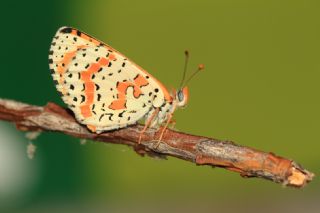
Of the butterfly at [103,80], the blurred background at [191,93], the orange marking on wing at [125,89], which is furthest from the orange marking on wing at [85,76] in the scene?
the blurred background at [191,93]

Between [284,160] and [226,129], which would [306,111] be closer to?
[226,129]

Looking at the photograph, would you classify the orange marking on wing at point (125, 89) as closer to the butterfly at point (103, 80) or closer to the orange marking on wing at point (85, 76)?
the butterfly at point (103, 80)

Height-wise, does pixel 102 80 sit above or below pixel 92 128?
above

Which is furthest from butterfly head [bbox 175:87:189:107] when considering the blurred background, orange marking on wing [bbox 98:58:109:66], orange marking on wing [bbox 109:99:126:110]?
the blurred background

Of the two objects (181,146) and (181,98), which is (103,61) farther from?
(181,146)

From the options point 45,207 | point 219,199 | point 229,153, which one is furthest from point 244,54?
point 229,153

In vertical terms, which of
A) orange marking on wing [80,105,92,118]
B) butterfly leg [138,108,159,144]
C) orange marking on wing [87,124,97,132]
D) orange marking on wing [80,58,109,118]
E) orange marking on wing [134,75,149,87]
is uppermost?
orange marking on wing [134,75,149,87]

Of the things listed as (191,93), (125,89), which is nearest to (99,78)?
(125,89)

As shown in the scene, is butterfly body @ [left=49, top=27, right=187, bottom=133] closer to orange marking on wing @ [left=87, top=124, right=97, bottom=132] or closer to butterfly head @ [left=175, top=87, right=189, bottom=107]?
butterfly head @ [left=175, top=87, right=189, bottom=107]
